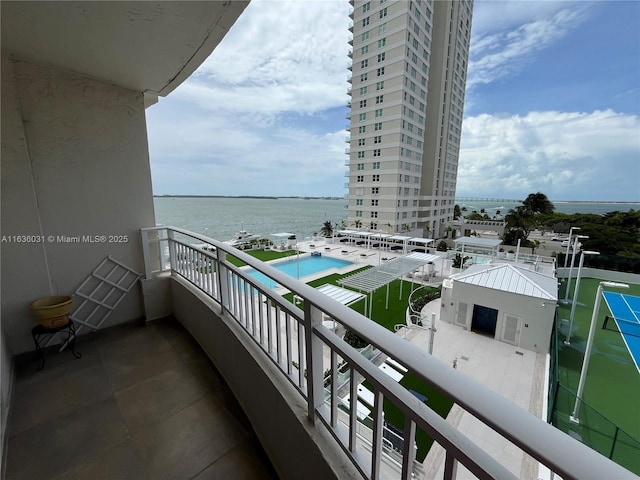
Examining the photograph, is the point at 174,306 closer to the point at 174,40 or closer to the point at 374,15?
the point at 174,40

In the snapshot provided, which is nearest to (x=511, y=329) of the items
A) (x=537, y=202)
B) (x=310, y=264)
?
(x=310, y=264)

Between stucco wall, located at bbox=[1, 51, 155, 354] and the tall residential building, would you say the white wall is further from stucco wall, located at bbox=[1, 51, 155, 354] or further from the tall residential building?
the tall residential building

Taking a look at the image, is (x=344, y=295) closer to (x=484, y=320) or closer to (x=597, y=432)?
(x=484, y=320)

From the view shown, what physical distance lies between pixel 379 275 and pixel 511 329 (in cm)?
455

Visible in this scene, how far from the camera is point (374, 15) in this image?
2691 cm

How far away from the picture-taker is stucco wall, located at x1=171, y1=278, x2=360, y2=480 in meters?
1.16

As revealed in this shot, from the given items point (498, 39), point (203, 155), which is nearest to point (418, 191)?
point (498, 39)

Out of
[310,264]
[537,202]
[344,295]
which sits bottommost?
[310,264]

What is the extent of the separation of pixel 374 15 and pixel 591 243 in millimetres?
30523

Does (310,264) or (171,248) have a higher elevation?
(171,248)

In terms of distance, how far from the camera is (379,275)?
10.5 metres

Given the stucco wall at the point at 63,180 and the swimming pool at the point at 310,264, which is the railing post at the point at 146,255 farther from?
the swimming pool at the point at 310,264

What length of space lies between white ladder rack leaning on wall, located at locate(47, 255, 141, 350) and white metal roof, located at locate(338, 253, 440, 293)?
7.01 meters

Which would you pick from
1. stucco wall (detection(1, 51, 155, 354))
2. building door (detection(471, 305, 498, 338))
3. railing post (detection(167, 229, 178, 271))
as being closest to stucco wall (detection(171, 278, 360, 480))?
railing post (detection(167, 229, 178, 271))
